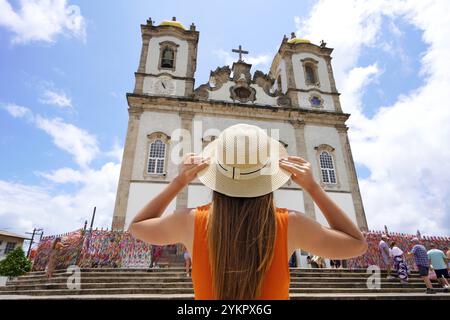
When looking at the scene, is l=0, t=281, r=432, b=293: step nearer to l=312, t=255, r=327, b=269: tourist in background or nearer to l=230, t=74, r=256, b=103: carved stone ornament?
l=312, t=255, r=327, b=269: tourist in background

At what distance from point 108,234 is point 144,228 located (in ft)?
42.1

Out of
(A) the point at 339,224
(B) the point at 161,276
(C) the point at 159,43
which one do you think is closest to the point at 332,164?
(B) the point at 161,276

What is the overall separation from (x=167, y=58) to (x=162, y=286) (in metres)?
16.9

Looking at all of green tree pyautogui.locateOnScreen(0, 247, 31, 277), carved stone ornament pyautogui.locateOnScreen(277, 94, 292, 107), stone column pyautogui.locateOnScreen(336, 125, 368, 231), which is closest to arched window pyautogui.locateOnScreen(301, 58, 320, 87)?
carved stone ornament pyautogui.locateOnScreen(277, 94, 292, 107)

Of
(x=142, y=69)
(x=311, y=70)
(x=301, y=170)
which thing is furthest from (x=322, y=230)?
(x=311, y=70)

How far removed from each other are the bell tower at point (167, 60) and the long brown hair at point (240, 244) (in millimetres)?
17939

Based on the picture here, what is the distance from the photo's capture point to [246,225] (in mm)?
1088

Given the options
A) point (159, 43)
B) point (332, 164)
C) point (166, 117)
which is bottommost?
point (332, 164)

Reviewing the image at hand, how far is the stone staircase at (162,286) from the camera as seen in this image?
303 inches

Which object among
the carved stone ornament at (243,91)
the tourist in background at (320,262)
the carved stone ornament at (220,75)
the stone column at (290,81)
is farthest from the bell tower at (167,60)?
the tourist in background at (320,262)

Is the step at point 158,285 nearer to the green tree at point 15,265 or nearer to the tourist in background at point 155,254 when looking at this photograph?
the tourist in background at point 155,254

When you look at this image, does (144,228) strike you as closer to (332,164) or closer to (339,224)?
(339,224)
